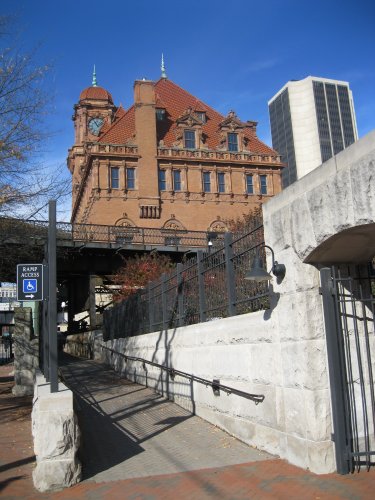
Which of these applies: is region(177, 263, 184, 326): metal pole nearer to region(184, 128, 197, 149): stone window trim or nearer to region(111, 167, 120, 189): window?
region(111, 167, 120, 189): window

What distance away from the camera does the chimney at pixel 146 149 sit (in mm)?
47219

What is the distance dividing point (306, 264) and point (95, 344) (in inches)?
754

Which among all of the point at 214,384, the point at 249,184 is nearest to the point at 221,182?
the point at 249,184

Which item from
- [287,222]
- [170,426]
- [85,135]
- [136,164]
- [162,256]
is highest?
[85,135]

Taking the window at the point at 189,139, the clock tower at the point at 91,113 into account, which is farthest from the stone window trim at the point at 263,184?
the clock tower at the point at 91,113

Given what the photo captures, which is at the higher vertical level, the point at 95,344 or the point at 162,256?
the point at 162,256

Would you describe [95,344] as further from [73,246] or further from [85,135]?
[85,135]

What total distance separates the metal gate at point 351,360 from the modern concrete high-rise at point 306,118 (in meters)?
33.6

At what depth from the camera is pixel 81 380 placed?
16281 mm

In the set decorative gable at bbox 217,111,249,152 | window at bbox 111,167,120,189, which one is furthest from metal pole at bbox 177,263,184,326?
decorative gable at bbox 217,111,249,152

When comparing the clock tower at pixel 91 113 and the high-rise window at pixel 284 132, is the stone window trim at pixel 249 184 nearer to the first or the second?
the high-rise window at pixel 284 132

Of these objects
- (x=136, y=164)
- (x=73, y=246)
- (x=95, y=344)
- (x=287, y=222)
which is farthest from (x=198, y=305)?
(x=136, y=164)

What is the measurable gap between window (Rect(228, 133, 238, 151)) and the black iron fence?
131 ft

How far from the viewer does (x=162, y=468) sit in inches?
266
